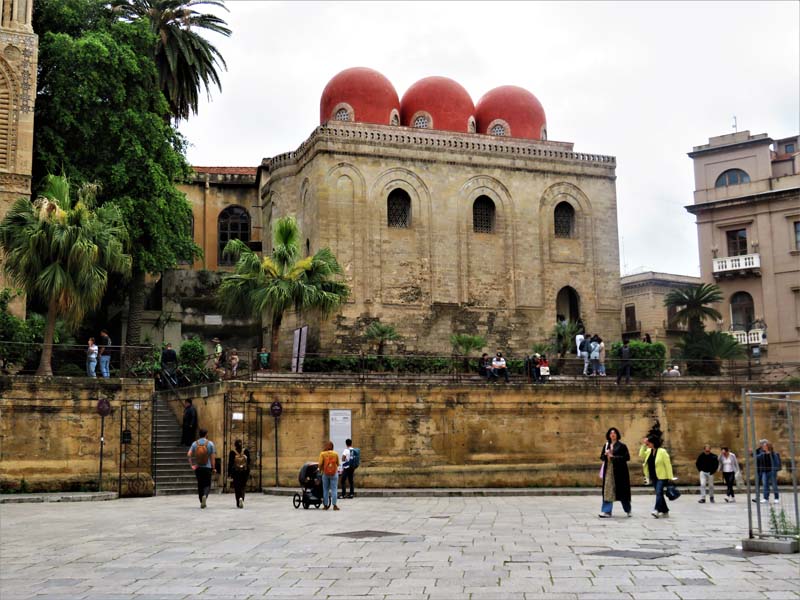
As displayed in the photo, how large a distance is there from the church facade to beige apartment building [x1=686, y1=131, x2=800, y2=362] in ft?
17.7

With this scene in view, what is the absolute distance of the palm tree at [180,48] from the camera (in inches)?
1331

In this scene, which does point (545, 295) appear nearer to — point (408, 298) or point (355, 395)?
point (408, 298)

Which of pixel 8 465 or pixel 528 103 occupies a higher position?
pixel 528 103

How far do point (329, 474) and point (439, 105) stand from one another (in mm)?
22400

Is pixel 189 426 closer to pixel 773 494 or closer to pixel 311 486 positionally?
pixel 311 486

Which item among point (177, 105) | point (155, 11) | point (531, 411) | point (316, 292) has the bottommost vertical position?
point (531, 411)

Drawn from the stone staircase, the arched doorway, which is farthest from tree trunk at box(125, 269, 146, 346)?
the arched doorway

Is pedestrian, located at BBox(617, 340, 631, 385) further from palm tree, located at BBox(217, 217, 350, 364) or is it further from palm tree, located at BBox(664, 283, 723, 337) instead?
palm tree, located at BBox(664, 283, 723, 337)

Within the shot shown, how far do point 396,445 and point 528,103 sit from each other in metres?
18.8

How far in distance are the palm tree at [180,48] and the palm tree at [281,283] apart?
28.8 ft

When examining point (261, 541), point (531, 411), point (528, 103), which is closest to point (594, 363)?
point (531, 411)

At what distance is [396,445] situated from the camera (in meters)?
24.8

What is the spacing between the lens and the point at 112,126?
29062 millimetres

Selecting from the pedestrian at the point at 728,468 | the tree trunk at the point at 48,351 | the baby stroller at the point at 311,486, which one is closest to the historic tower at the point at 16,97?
the tree trunk at the point at 48,351
